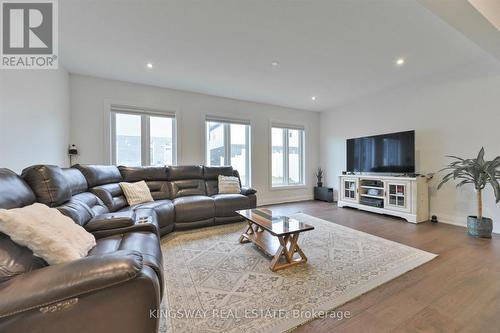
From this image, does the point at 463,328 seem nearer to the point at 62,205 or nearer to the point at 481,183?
the point at 481,183

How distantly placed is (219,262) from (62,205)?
1.53 metres

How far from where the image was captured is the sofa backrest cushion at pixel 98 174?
2760 mm

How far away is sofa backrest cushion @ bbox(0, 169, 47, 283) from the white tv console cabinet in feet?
15.3

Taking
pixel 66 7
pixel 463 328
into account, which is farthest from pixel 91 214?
pixel 463 328

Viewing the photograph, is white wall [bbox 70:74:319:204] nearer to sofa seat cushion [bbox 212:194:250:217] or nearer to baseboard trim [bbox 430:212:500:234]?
sofa seat cushion [bbox 212:194:250:217]

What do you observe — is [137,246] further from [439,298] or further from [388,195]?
[388,195]

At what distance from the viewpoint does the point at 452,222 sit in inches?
139

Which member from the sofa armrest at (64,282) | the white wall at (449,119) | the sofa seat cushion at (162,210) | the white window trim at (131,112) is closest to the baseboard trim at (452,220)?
the white wall at (449,119)

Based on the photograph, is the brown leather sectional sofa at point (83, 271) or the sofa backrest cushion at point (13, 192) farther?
the sofa backrest cushion at point (13, 192)

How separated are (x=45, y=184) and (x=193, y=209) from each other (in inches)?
68.9

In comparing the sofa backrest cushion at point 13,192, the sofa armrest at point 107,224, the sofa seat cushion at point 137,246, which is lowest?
the sofa seat cushion at point 137,246

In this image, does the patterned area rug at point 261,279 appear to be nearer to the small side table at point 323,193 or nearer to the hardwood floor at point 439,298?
the hardwood floor at point 439,298

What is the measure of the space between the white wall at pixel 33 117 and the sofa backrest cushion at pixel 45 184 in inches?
28.1

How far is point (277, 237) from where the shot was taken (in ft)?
7.47
